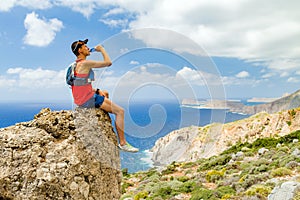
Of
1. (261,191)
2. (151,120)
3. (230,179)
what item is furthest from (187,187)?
(151,120)

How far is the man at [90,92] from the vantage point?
16.6 feet

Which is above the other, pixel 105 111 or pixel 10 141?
pixel 105 111

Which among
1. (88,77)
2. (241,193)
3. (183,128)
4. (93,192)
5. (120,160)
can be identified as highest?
(88,77)

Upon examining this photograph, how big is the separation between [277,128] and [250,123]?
127 inches

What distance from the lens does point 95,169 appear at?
4.91 metres

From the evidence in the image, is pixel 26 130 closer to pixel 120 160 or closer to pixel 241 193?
pixel 120 160

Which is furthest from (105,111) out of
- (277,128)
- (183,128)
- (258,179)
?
(277,128)

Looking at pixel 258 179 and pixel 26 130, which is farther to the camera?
pixel 258 179

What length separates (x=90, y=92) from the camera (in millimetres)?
5090

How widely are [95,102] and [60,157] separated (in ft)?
3.76

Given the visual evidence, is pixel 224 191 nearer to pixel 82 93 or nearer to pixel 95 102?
pixel 95 102

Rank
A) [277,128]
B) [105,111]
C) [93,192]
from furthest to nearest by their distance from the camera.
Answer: [277,128]
[105,111]
[93,192]

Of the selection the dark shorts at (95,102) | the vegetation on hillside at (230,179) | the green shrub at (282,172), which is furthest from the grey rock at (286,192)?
the dark shorts at (95,102)

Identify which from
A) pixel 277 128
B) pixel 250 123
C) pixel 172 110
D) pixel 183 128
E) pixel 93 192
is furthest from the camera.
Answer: pixel 250 123
